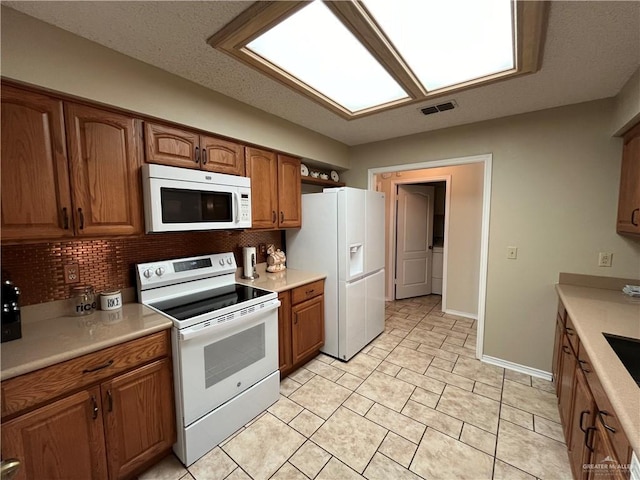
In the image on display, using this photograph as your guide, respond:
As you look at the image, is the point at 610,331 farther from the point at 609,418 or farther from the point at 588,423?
the point at 609,418

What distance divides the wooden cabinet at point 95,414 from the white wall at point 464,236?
3.78 meters

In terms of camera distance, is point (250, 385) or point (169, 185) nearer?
point (169, 185)

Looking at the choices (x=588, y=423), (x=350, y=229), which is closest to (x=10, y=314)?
(x=350, y=229)

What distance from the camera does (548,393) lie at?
221 centimetres

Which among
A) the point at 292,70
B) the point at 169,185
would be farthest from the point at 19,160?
the point at 292,70

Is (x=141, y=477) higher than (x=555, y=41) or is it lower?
lower

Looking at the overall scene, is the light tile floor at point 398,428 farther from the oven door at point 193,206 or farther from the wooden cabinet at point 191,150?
the wooden cabinet at point 191,150

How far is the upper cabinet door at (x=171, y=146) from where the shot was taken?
1703 mm

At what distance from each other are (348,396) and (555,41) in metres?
2.66

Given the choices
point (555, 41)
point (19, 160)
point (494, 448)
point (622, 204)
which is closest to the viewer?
point (19, 160)

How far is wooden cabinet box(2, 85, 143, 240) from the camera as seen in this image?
49.3 inches

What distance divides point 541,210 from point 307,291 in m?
2.20

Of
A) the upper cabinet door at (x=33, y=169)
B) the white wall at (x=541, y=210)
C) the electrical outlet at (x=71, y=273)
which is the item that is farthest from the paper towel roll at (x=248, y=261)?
the white wall at (x=541, y=210)

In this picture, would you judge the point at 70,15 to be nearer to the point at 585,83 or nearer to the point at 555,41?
the point at 555,41
